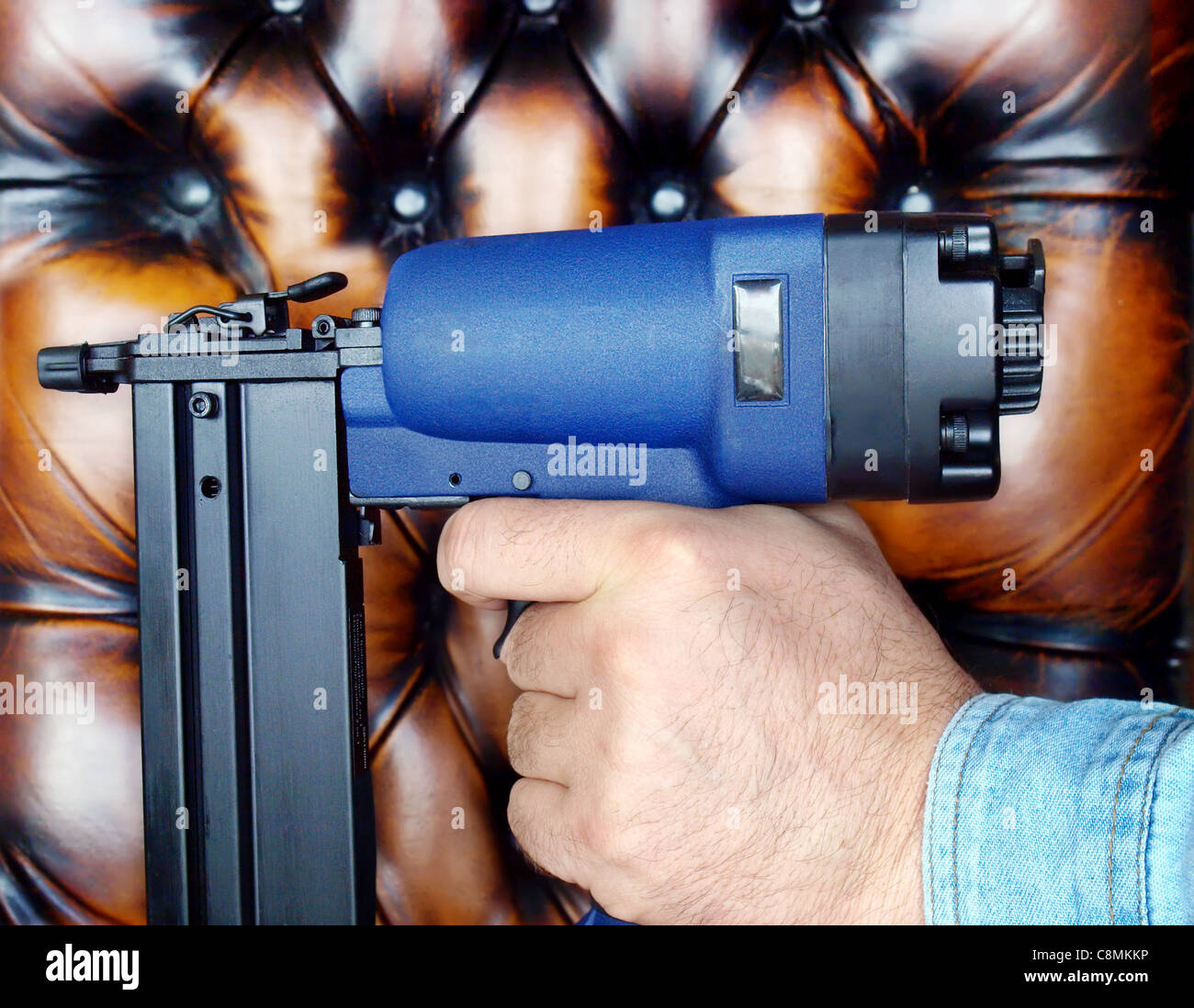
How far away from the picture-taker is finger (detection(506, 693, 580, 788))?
24.7 inches

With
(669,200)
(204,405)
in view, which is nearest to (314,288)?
(204,405)

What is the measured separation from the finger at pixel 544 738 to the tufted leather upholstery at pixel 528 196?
159 mm

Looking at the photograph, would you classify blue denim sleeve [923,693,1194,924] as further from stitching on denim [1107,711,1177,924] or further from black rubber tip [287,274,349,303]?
black rubber tip [287,274,349,303]

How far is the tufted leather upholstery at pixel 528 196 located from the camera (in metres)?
0.78

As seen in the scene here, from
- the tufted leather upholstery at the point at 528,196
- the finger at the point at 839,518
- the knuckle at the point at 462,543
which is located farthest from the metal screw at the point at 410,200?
the finger at the point at 839,518

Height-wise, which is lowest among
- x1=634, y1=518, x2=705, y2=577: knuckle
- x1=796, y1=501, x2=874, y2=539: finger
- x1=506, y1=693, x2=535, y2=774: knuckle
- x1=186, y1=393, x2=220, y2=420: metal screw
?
x1=506, y1=693, x2=535, y2=774: knuckle

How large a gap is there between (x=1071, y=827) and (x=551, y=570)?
0.36m

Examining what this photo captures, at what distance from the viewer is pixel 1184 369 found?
2.59ft

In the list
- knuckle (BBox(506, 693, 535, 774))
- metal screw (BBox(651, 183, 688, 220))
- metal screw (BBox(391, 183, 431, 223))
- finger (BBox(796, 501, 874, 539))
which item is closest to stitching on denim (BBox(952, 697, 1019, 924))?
finger (BBox(796, 501, 874, 539))

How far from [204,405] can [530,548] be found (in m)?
0.28

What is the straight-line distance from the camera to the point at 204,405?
67 cm

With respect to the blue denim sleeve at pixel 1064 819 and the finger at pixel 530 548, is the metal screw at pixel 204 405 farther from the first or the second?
A: the blue denim sleeve at pixel 1064 819

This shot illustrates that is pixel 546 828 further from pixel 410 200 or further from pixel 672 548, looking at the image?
pixel 410 200
